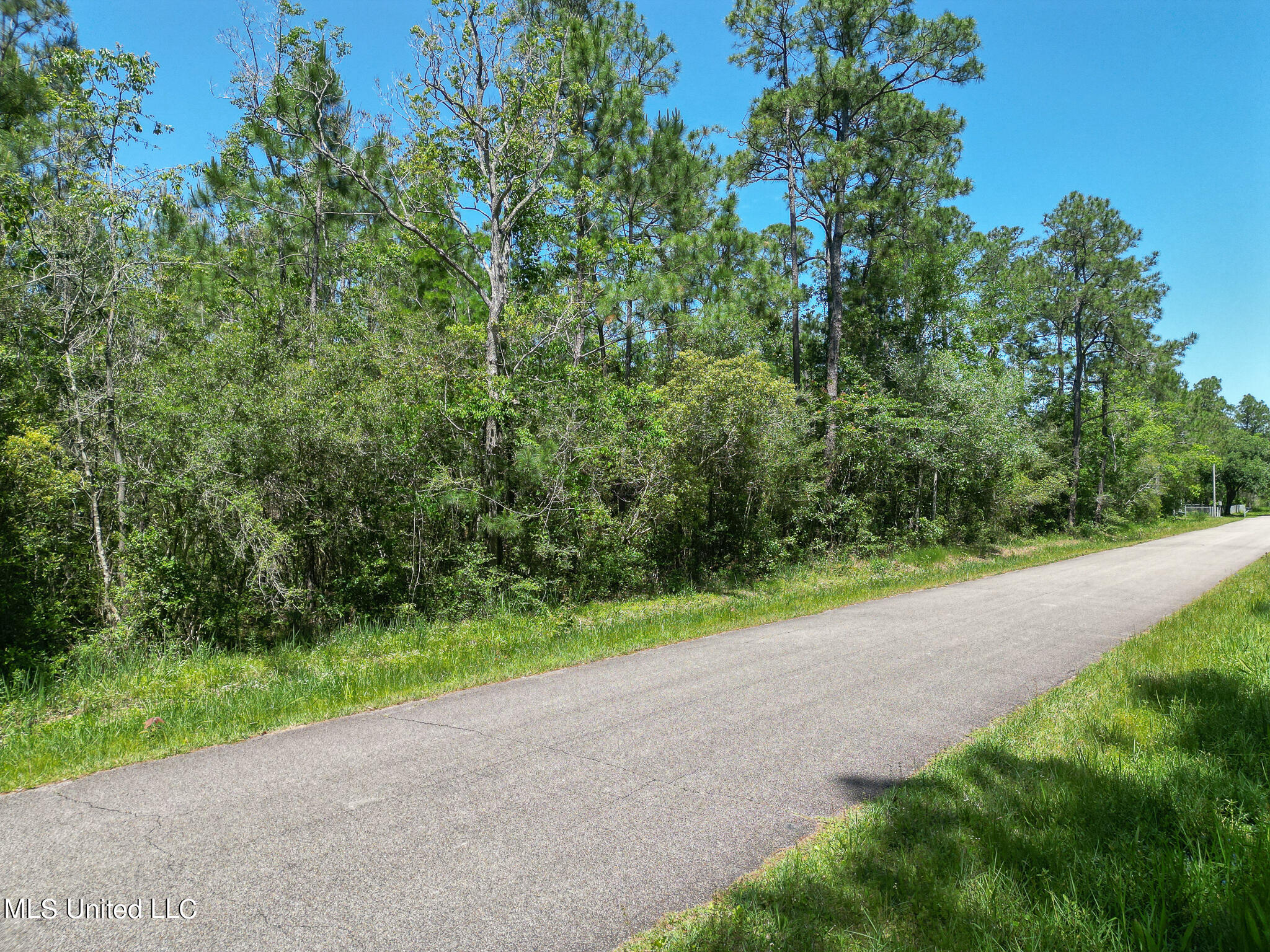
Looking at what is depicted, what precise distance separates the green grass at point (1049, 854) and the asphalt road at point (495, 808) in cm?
32

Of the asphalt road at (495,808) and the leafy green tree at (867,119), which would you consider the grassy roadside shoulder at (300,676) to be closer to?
the asphalt road at (495,808)

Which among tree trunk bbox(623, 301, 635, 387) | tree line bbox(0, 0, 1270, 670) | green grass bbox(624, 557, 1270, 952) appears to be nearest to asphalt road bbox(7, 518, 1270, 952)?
green grass bbox(624, 557, 1270, 952)

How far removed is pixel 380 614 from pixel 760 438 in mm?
8553

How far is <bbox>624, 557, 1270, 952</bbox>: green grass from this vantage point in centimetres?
254

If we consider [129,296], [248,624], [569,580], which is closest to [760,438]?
[569,580]

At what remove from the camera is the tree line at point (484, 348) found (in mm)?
8180

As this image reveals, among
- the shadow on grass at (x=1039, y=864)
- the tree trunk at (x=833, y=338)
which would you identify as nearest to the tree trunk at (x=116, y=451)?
the shadow on grass at (x=1039, y=864)

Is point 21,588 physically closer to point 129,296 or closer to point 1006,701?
point 129,296

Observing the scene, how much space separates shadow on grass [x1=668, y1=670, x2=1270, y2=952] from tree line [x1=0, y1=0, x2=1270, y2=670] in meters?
7.63

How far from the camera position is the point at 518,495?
11094 millimetres

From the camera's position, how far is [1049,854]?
3064mm

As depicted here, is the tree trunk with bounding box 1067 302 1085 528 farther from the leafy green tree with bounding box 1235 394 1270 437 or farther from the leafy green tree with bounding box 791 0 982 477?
the leafy green tree with bounding box 1235 394 1270 437

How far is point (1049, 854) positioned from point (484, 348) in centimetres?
1069

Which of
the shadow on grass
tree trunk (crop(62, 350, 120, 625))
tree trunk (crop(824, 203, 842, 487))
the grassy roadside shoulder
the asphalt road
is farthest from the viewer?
tree trunk (crop(824, 203, 842, 487))
